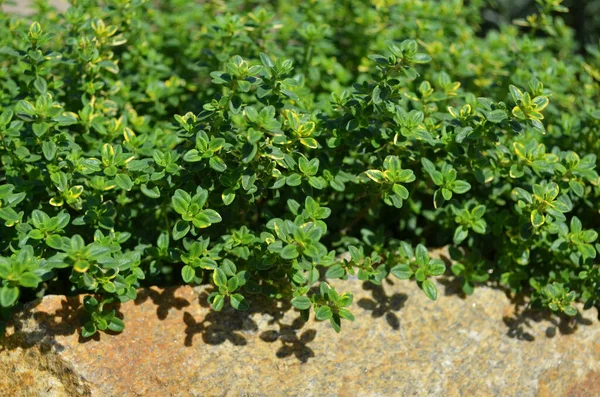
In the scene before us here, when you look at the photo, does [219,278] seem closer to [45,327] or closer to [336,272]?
[336,272]

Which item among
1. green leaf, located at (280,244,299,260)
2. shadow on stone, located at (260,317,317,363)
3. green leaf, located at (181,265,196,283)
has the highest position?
green leaf, located at (280,244,299,260)

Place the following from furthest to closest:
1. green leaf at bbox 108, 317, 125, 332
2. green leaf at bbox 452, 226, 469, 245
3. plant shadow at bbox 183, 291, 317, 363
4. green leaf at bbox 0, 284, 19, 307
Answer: green leaf at bbox 452, 226, 469, 245 < plant shadow at bbox 183, 291, 317, 363 < green leaf at bbox 108, 317, 125, 332 < green leaf at bbox 0, 284, 19, 307

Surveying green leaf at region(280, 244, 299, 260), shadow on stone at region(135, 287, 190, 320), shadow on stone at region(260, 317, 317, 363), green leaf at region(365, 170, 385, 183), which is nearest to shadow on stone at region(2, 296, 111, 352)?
shadow on stone at region(135, 287, 190, 320)

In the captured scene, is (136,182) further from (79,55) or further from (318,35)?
(318,35)

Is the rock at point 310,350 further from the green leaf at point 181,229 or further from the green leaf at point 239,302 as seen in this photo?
the green leaf at point 181,229

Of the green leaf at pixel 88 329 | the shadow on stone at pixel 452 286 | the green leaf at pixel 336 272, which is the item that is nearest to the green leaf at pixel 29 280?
the green leaf at pixel 88 329

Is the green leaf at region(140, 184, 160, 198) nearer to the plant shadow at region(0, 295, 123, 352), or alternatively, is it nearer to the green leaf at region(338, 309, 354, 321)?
the plant shadow at region(0, 295, 123, 352)

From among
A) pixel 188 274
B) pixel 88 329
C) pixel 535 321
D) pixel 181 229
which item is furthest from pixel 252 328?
pixel 535 321
